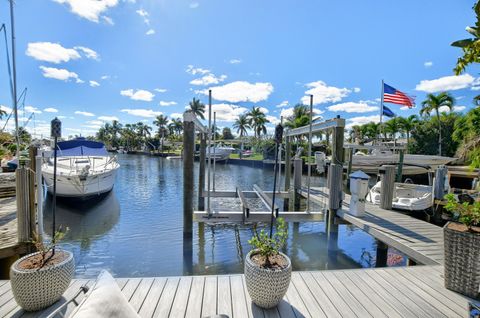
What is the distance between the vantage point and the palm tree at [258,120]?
150 ft

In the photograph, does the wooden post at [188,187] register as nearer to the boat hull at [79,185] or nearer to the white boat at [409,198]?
the white boat at [409,198]

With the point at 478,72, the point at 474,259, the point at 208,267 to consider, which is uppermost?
the point at 478,72

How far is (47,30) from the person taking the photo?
7.95 m

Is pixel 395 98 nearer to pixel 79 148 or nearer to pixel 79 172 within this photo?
pixel 79 172

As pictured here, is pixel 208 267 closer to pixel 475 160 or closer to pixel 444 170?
pixel 475 160

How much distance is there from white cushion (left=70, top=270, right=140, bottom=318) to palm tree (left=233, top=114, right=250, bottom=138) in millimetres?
48534

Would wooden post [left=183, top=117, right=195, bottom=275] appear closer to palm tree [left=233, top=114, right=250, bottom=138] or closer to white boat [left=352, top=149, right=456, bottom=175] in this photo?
white boat [left=352, top=149, right=456, bottom=175]

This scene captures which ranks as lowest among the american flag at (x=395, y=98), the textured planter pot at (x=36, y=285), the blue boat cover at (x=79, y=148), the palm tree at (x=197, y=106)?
the textured planter pot at (x=36, y=285)

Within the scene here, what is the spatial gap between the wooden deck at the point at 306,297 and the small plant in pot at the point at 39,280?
0.11m

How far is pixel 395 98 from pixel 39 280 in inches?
560

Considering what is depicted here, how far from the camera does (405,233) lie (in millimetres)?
4562

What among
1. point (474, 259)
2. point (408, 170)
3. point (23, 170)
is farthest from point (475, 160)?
point (408, 170)

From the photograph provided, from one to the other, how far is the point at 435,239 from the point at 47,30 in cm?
1222

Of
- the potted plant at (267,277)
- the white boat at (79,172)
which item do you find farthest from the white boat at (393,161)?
the potted plant at (267,277)
